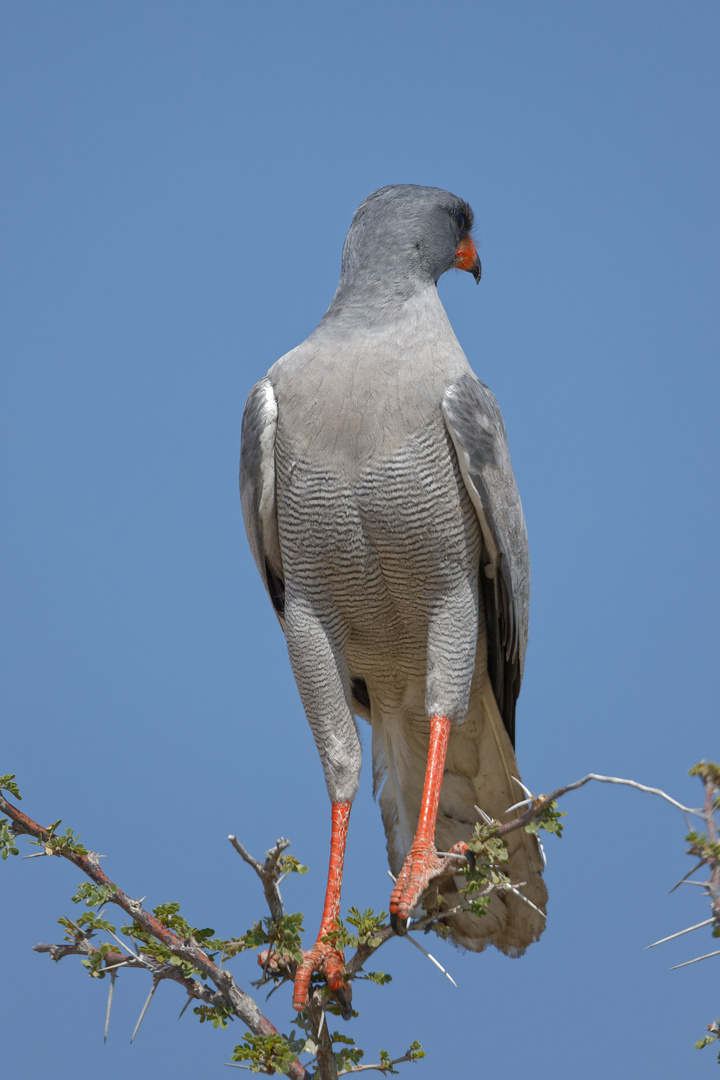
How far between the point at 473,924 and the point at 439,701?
103 cm

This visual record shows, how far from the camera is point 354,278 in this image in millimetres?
4145

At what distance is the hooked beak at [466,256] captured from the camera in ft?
15.0

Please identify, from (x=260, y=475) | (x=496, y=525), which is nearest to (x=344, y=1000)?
(x=496, y=525)

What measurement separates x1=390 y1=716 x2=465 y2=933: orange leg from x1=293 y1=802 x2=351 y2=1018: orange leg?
25 cm

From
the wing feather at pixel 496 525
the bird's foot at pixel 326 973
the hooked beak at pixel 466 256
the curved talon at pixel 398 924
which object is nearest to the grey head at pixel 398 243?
the hooked beak at pixel 466 256

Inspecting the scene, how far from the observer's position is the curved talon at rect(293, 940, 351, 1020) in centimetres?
332

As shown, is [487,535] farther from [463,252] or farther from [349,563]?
[463,252]

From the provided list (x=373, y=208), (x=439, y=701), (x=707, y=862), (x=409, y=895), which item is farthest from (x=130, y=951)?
(x=373, y=208)

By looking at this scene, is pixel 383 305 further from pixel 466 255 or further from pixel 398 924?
pixel 398 924

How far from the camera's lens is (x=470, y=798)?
4.41 metres

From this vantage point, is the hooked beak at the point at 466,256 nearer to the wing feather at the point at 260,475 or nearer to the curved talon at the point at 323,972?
the wing feather at the point at 260,475

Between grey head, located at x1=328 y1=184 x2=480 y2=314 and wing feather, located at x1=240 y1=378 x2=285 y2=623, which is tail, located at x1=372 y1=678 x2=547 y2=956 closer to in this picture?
wing feather, located at x1=240 y1=378 x2=285 y2=623

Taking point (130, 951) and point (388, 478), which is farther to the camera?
point (388, 478)

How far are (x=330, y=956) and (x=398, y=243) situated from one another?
2.66 metres
